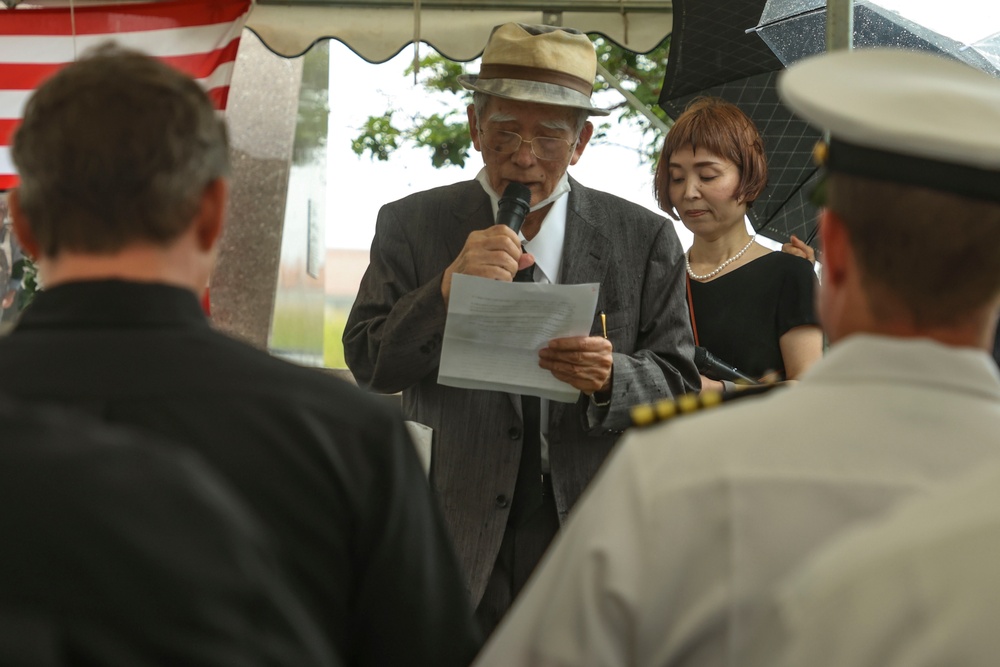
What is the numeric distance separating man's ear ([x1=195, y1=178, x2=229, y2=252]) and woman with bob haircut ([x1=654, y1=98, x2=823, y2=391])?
2.21 metres

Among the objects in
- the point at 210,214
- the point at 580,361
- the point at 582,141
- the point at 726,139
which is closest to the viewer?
the point at 210,214

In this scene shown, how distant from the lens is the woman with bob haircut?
3.58 metres

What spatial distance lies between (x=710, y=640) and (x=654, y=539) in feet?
0.40

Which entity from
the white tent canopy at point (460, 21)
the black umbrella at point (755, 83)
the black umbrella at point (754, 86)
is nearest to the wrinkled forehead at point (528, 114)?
the black umbrella at point (755, 83)

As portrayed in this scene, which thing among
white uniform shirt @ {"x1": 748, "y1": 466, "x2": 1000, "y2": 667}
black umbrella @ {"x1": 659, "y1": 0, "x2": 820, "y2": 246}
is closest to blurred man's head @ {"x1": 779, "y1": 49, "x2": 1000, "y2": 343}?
white uniform shirt @ {"x1": 748, "y1": 466, "x2": 1000, "y2": 667}

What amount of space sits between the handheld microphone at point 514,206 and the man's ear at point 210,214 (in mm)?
1472

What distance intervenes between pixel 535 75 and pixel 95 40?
262 centimetres

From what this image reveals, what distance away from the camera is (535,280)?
327 centimetres

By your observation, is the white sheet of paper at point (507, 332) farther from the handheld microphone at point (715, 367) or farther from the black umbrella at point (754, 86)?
the black umbrella at point (754, 86)

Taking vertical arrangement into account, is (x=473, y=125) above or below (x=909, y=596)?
above

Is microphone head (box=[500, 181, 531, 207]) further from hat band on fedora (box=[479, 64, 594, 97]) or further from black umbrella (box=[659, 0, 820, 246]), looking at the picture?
black umbrella (box=[659, 0, 820, 246])

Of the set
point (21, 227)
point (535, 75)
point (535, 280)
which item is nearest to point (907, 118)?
point (21, 227)

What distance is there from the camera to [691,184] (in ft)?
12.3

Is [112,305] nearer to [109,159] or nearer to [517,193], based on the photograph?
[109,159]
